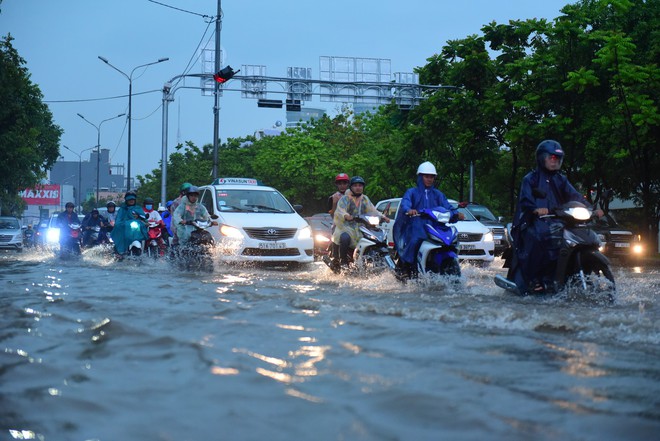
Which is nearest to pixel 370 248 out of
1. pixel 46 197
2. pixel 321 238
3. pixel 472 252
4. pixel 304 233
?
pixel 304 233

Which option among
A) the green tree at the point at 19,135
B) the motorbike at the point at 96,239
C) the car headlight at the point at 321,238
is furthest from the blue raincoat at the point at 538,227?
the green tree at the point at 19,135

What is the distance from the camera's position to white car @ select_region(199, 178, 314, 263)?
50.5 ft

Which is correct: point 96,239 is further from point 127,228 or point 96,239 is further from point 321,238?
point 321,238

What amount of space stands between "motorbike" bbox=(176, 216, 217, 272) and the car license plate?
83cm

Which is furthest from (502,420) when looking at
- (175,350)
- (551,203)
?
(551,203)

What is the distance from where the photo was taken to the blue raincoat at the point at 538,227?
8.57m

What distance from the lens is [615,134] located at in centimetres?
2686

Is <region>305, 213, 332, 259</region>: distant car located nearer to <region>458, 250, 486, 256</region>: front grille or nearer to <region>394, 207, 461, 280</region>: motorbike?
<region>458, 250, 486, 256</region>: front grille

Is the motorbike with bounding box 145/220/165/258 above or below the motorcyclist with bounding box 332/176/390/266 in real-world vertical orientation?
below

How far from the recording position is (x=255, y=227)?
15.5 metres

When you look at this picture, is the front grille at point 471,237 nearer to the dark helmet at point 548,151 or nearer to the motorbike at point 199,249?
the motorbike at point 199,249

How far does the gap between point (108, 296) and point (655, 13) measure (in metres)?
22.8

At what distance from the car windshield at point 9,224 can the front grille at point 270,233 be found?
78.8 ft

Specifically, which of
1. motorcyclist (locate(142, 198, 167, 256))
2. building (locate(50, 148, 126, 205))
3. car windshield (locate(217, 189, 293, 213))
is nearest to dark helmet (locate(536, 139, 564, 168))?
car windshield (locate(217, 189, 293, 213))
